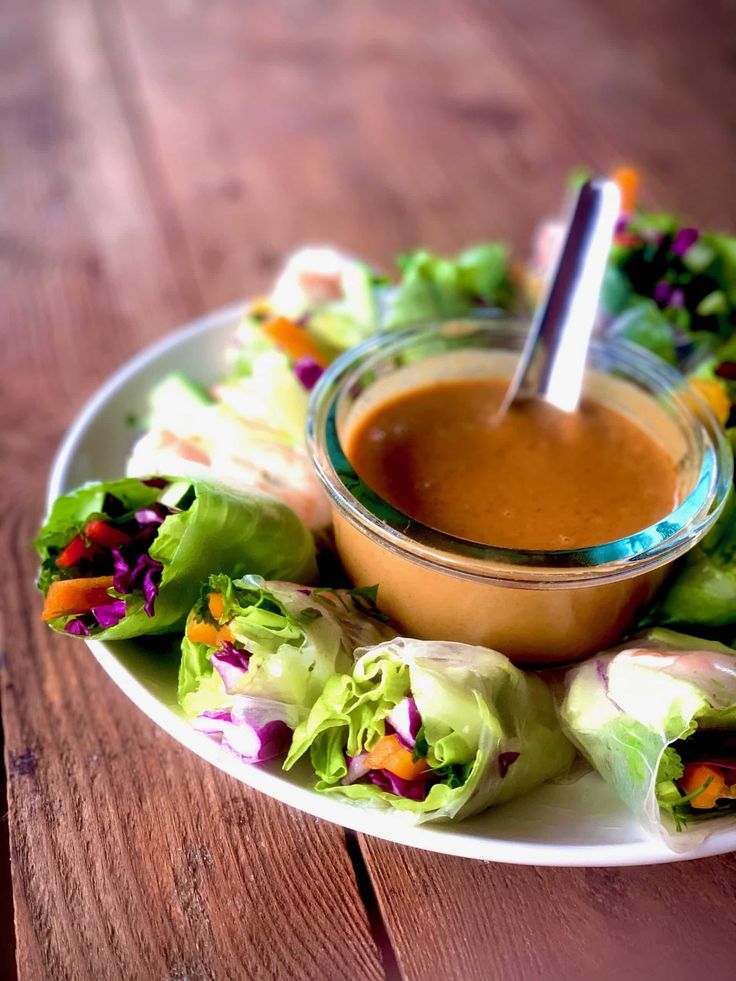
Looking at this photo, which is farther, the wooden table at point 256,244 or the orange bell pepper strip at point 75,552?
the orange bell pepper strip at point 75,552

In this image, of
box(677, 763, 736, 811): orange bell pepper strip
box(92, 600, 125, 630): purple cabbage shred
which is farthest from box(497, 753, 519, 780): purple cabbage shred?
box(92, 600, 125, 630): purple cabbage shred

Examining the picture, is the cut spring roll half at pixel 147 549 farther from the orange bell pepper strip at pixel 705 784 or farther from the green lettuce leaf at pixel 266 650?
the orange bell pepper strip at pixel 705 784

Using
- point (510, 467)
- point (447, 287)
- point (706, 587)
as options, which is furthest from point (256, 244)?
point (706, 587)

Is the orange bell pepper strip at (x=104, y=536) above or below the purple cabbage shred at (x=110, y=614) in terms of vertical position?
above

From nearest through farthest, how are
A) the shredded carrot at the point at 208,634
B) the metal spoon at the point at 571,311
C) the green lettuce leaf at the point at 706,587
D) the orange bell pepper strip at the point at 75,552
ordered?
the shredded carrot at the point at 208,634
the orange bell pepper strip at the point at 75,552
the green lettuce leaf at the point at 706,587
the metal spoon at the point at 571,311

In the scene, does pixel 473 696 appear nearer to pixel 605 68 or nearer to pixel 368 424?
pixel 368 424

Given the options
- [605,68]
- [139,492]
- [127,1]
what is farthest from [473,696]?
[127,1]

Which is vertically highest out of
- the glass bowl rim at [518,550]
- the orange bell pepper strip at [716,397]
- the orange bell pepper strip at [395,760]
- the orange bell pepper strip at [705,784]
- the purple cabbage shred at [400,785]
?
the glass bowl rim at [518,550]

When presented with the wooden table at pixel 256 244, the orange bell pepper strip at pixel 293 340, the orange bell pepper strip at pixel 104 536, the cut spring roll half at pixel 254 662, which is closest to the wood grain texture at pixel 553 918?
the wooden table at pixel 256 244
